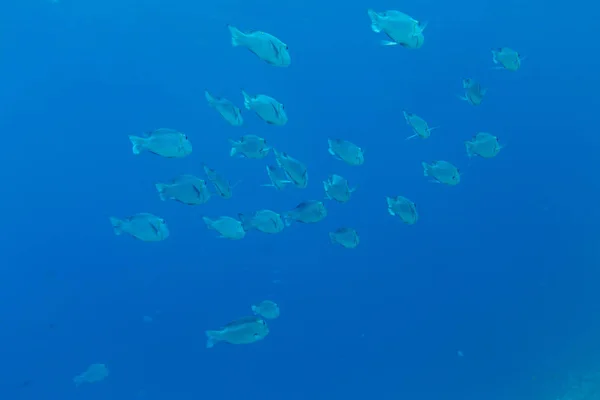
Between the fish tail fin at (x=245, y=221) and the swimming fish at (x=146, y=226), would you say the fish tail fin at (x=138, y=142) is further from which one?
the fish tail fin at (x=245, y=221)

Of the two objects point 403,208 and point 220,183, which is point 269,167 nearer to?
point 220,183

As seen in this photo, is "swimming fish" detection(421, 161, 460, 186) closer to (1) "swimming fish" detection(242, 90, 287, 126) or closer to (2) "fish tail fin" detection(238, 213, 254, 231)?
(1) "swimming fish" detection(242, 90, 287, 126)

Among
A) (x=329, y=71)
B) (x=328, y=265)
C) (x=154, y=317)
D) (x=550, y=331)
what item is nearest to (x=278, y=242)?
(x=328, y=265)

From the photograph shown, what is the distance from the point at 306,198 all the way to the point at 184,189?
35.9 feet

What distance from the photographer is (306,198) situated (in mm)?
16266

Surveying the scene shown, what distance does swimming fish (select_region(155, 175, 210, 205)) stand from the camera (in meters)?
5.40

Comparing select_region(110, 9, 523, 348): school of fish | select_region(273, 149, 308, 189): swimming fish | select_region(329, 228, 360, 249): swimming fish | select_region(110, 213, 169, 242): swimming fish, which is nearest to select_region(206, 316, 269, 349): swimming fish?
select_region(110, 9, 523, 348): school of fish

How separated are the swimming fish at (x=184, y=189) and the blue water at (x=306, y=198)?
10.4 metres

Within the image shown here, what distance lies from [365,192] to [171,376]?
8.56m

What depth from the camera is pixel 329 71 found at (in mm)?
16125

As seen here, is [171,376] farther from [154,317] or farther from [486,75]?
[486,75]

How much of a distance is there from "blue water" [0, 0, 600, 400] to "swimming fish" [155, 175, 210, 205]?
1039 cm

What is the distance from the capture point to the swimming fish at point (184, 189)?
540 centimetres

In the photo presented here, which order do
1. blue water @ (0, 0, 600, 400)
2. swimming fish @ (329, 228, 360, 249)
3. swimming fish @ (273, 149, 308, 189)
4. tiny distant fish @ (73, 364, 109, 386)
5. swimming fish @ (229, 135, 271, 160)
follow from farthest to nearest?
blue water @ (0, 0, 600, 400)
tiny distant fish @ (73, 364, 109, 386)
swimming fish @ (329, 228, 360, 249)
swimming fish @ (229, 135, 271, 160)
swimming fish @ (273, 149, 308, 189)
